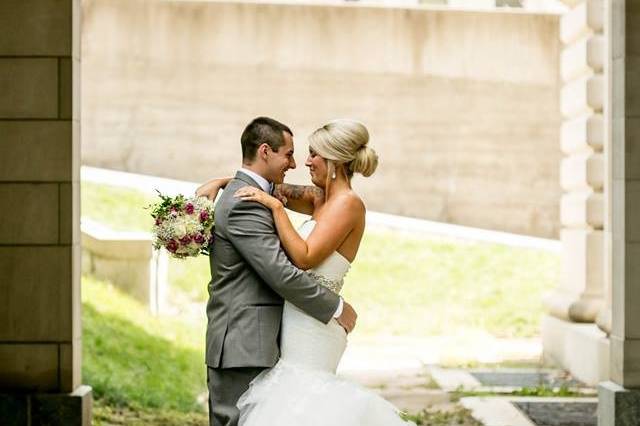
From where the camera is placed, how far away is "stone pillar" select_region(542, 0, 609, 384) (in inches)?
503

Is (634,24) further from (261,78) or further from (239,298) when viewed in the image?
(261,78)

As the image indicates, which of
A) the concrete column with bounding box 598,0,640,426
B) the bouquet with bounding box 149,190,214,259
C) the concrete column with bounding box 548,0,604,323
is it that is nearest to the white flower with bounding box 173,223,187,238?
the bouquet with bounding box 149,190,214,259

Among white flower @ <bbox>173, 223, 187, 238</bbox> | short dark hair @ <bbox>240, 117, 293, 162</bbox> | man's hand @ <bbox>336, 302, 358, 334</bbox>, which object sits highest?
short dark hair @ <bbox>240, 117, 293, 162</bbox>

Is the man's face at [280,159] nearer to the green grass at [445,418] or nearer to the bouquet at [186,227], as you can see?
the bouquet at [186,227]

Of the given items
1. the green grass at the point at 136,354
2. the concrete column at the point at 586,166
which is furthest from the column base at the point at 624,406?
the concrete column at the point at 586,166

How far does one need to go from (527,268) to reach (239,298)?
13411 millimetres

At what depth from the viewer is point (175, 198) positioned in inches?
214

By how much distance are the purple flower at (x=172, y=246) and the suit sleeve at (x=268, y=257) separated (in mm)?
255

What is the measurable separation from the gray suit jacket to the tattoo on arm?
0.57 m

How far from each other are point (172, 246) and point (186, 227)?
0.13 metres

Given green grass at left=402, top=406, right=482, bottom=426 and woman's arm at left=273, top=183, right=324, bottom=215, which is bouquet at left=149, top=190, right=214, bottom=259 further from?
green grass at left=402, top=406, right=482, bottom=426

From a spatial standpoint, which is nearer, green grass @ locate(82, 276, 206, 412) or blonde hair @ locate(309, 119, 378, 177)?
blonde hair @ locate(309, 119, 378, 177)

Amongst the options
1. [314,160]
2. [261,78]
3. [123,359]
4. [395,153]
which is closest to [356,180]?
[395,153]

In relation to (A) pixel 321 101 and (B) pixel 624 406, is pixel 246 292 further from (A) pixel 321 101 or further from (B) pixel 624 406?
(A) pixel 321 101
